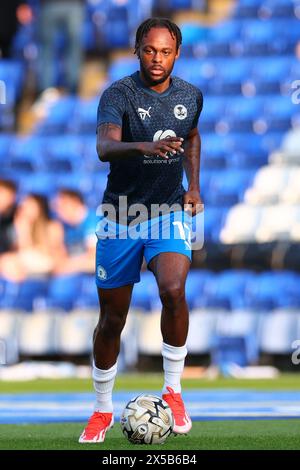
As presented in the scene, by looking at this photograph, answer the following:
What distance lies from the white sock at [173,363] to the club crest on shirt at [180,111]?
3.51 feet

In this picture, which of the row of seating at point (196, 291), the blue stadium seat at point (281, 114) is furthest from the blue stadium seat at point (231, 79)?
the row of seating at point (196, 291)

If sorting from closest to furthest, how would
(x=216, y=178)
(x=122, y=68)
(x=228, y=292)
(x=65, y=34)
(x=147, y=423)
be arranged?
(x=147, y=423), (x=228, y=292), (x=216, y=178), (x=122, y=68), (x=65, y=34)

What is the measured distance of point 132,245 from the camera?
5.97m

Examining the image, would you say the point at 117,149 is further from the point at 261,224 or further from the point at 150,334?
the point at 261,224

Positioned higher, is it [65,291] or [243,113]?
[243,113]

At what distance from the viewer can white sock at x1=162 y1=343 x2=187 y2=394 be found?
5980 millimetres

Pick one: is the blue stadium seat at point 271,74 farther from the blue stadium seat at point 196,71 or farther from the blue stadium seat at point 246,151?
the blue stadium seat at point 246,151

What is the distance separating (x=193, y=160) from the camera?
6.19m

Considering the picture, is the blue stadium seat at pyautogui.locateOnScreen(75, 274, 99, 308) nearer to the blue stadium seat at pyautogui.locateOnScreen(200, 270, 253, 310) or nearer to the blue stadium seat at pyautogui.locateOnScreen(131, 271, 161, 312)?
the blue stadium seat at pyautogui.locateOnScreen(131, 271, 161, 312)

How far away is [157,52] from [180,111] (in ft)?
1.13

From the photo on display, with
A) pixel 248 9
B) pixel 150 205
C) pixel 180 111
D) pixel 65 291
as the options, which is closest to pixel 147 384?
pixel 65 291

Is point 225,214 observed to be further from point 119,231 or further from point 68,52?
point 119,231

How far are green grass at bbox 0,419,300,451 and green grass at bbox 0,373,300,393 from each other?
11.3 ft

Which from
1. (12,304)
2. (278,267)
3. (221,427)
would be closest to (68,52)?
(12,304)
